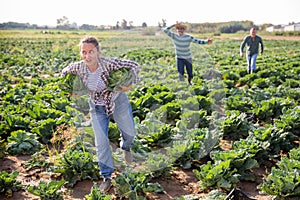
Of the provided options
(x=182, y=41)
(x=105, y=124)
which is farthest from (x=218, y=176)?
(x=182, y=41)

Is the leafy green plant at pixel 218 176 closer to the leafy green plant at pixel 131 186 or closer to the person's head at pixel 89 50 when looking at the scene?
the leafy green plant at pixel 131 186

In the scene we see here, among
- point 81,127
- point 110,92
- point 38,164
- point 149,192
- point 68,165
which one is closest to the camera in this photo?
point 110,92

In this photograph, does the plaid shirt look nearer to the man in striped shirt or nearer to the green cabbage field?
the green cabbage field

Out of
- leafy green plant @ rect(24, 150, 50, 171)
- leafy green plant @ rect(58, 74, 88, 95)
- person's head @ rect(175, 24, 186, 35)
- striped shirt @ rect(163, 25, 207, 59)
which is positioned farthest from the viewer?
striped shirt @ rect(163, 25, 207, 59)

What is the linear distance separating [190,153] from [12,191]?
7.75 feet

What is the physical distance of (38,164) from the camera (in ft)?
15.1

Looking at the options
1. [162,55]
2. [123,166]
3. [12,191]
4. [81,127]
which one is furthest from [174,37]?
[162,55]

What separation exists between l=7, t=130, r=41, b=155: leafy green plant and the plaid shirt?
6.95 ft

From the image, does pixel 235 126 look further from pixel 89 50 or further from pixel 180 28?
pixel 89 50

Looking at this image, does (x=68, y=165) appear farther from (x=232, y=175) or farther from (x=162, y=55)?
(x=162, y=55)

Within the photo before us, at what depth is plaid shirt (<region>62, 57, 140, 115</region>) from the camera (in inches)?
134

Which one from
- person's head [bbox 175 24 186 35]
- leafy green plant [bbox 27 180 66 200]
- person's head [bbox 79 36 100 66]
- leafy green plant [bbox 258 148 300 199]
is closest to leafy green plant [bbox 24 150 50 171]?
leafy green plant [bbox 27 180 66 200]

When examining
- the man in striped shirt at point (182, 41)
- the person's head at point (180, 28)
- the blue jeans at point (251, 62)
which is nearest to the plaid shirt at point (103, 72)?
the man in striped shirt at point (182, 41)

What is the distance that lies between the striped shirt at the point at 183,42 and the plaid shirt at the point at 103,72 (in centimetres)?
399
